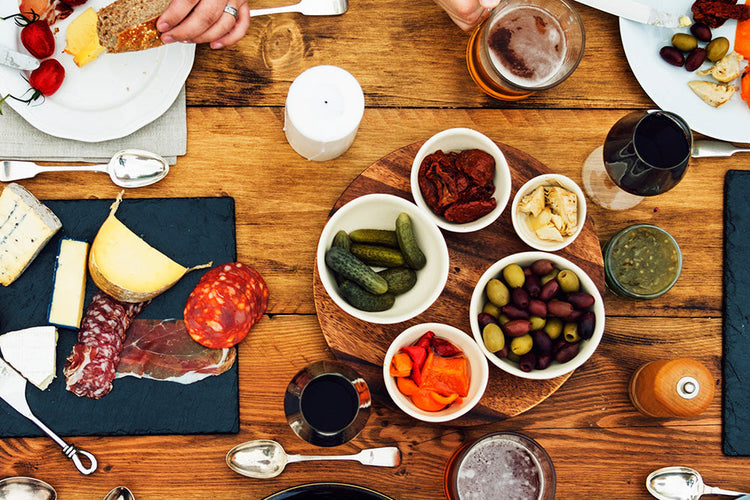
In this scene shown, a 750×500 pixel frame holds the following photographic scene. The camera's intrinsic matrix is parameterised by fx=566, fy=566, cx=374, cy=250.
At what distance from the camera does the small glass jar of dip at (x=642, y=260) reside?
1.22m

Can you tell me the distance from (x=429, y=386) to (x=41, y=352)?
80 cm

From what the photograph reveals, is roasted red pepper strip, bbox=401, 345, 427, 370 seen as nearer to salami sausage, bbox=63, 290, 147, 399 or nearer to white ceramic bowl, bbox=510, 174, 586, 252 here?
white ceramic bowl, bbox=510, 174, 586, 252

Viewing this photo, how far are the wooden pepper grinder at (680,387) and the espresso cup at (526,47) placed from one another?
2.11 feet

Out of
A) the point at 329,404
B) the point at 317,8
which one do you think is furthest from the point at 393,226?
the point at 317,8

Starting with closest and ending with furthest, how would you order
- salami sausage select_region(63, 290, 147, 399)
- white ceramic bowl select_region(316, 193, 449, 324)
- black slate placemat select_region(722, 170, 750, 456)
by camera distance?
1. white ceramic bowl select_region(316, 193, 449, 324)
2. salami sausage select_region(63, 290, 147, 399)
3. black slate placemat select_region(722, 170, 750, 456)

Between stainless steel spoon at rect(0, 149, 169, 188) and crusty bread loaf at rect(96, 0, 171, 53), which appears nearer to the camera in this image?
crusty bread loaf at rect(96, 0, 171, 53)

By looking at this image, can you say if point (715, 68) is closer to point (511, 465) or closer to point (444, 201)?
point (444, 201)

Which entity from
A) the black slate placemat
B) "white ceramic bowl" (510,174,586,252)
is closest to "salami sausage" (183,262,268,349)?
"white ceramic bowl" (510,174,586,252)

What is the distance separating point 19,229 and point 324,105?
0.67 metres

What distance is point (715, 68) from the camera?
122cm

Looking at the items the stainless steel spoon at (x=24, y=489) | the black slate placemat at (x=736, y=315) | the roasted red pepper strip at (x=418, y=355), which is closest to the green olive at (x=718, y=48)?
the black slate placemat at (x=736, y=315)

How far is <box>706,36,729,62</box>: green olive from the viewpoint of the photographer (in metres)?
1.21

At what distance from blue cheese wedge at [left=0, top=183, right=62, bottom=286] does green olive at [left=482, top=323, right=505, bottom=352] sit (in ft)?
2.97

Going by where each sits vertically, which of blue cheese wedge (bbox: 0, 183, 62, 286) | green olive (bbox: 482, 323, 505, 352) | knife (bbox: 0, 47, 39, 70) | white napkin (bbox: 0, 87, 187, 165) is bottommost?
green olive (bbox: 482, 323, 505, 352)
